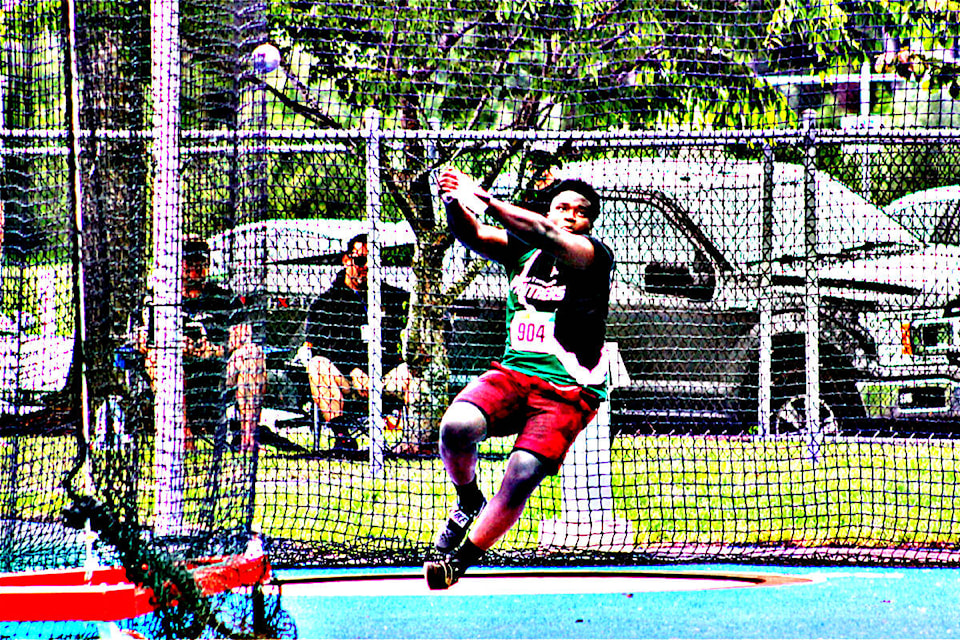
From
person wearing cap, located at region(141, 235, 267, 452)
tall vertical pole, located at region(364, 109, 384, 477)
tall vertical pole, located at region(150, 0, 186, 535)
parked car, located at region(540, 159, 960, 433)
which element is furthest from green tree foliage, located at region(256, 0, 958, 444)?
tall vertical pole, located at region(150, 0, 186, 535)

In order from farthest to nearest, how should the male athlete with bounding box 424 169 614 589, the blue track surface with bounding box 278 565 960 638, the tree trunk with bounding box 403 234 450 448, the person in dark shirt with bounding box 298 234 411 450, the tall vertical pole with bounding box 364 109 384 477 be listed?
the person in dark shirt with bounding box 298 234 411 450
the tree trunk with bounding box 403 234 450 448
the tall vertical pole with bounding box 364 109 384 477
the blue track surface with bounding box 278 565 960 638
the male athlete with bounding box 424 169 614 589

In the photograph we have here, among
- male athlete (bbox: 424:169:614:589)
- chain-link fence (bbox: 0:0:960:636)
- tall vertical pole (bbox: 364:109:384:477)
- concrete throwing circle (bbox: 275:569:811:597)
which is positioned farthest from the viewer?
tall vertical pole (bbox: 364:109:384:477)

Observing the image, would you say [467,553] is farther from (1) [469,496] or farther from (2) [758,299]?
(2) [758,299]

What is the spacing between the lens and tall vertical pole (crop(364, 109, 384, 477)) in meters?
6.84

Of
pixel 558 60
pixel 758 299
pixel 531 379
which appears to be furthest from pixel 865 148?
pixel 531 379

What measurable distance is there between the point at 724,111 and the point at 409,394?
2604 mm

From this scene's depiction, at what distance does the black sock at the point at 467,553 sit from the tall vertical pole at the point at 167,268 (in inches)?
44.2

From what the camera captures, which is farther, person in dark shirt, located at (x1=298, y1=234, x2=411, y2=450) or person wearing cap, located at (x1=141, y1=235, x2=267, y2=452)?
person in dark shirt, located at (x1=298, y1=234, x2=411, y2=450)

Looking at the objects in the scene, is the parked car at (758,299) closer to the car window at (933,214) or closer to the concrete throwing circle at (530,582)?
the car window at (933,214)

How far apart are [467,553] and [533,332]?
878 mm

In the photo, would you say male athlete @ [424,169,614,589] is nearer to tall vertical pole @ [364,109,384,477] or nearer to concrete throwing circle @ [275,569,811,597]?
concrete throwing circle @ [275,569,811,597]

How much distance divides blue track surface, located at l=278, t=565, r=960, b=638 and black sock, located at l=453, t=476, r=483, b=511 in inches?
29.3

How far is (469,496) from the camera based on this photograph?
4465 mm

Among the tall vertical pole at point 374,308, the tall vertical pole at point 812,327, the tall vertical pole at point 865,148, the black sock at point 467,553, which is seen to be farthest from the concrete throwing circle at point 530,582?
the tall vertical pole at point 865,148
